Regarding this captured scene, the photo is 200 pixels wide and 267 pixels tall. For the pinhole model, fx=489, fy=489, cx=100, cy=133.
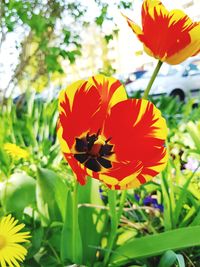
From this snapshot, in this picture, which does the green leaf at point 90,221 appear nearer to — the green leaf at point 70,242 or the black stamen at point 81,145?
the green leaf at point 70,242

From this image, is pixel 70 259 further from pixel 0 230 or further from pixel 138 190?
pixel 138 190

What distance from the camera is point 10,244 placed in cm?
57

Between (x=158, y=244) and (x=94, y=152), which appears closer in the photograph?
(x=94, y=152)

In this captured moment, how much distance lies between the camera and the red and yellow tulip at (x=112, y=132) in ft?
2.10

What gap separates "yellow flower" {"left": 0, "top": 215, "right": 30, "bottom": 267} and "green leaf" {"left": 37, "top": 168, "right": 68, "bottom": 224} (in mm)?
358

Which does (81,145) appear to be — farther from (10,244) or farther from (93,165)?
(10,244)

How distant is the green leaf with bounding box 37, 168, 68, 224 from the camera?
95 centimetres

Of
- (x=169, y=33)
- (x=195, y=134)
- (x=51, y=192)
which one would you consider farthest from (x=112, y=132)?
(x=195, y=134)

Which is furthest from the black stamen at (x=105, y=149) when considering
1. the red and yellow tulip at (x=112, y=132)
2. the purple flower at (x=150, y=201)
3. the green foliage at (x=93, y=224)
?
the purple flower at (x=150, y=201)

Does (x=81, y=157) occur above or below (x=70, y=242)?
above

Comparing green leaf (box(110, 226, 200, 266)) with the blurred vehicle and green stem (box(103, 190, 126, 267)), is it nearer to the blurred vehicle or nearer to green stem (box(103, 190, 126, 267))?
green stem (box(103, 190, 126, 267))

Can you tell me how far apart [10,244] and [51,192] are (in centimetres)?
40

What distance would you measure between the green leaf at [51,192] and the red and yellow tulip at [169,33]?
1.10 ft

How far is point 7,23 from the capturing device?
1.63m
